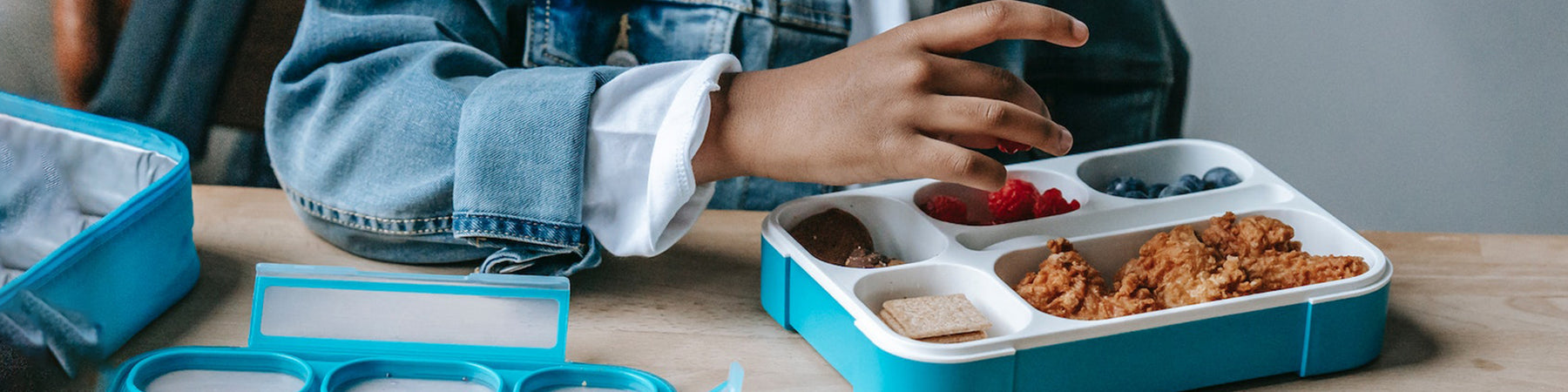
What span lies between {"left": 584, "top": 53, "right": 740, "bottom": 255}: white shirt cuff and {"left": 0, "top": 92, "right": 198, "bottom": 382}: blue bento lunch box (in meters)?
0.26

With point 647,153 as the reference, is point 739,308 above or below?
below

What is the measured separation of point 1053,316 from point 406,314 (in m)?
0.36

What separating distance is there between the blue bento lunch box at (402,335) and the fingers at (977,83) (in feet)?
0.82

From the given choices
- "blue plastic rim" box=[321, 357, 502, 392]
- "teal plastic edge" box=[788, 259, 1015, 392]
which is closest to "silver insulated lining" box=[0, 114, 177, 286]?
"blue plastic rim" box=[321, 357, 502, 392]

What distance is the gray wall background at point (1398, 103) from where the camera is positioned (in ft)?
3.69

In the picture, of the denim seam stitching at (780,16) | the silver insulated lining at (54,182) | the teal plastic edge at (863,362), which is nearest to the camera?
the teal plastic edge at (863,362)

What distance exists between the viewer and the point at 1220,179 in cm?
93

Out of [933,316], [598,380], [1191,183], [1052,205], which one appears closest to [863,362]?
[933,316]

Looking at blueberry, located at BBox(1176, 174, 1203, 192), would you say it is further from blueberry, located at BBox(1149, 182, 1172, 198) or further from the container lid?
the container lid

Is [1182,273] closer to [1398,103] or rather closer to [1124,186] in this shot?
[1124,186]

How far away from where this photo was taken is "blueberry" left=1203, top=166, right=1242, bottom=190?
3.05 feet

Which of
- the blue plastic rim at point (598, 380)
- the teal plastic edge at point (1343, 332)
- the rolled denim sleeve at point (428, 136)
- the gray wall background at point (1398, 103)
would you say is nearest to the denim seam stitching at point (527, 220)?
the rolled denim sleeve at point (428, 136)

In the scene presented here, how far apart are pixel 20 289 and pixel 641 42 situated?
0.51m

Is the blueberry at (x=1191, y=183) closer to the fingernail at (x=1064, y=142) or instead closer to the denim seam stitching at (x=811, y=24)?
the fingernail at (x=1064, y=142)
